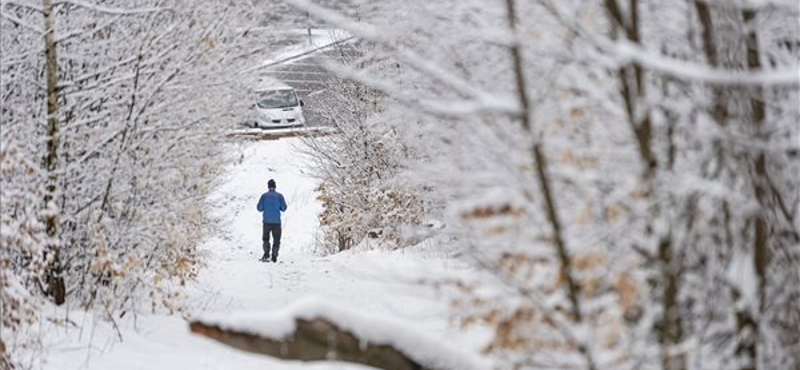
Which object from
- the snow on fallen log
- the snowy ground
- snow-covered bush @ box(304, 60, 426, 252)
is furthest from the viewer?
snow-covered bush @ box(304, 60, 426, 252)

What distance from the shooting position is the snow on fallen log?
16.5 ft

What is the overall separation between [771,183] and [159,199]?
916cm

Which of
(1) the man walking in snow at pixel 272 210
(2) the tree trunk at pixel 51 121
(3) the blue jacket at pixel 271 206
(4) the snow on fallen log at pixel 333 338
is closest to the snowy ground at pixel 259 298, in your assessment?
(4) the snow on fallen log at pixel 333 338

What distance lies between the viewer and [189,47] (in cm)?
1261

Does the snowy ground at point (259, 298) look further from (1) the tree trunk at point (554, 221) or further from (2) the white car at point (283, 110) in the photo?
(2) the white car at point (283, 110)

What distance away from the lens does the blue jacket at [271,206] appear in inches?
846

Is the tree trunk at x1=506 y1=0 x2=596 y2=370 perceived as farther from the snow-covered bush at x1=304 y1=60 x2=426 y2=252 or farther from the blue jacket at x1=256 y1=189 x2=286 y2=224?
the blue jacket at x1=256 y1=189 x2=286 y2=224

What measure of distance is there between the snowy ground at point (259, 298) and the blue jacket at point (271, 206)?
807 millimetres

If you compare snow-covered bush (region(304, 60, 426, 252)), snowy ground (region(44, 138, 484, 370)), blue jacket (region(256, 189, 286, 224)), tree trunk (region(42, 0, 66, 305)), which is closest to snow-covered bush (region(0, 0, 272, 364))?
tree trunk (region(42, 0, 66, 305))

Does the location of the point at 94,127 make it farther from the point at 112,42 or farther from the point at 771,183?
the point at 771,183

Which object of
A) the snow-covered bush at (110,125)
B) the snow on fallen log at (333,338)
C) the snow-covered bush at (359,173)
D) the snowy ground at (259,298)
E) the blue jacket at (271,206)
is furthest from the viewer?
the snow-covered bush at (359,173)

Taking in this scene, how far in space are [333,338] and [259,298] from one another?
11.6 m

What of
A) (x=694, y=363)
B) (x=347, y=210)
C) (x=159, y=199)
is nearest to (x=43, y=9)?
(x=159, y=199)

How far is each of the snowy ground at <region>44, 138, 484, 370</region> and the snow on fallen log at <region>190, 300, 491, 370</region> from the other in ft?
0.22
